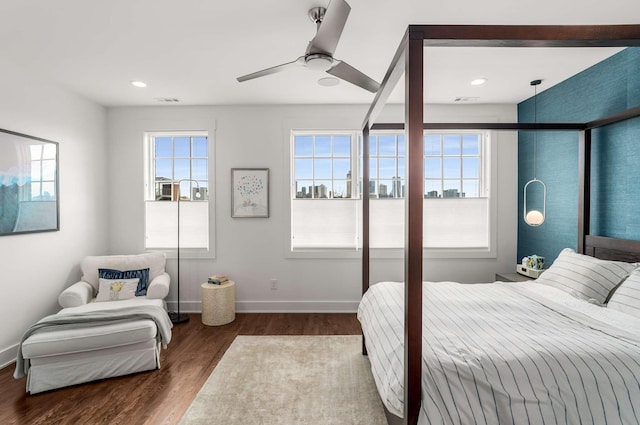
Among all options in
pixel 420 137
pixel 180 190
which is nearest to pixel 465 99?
pixel 420 137

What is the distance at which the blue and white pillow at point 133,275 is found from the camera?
367cm

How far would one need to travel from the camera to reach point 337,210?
436cm

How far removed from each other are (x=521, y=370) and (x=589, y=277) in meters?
1.50

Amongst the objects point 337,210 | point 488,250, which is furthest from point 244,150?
point 488,250

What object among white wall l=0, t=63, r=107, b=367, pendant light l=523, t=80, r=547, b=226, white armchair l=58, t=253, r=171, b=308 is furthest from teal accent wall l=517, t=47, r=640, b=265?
white wall l=0, t=63, r=107, b=367

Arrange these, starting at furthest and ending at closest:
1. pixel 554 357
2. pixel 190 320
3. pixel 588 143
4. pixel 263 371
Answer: pixel 190 320 → pixel 588 143 → pixel 263 371 → pixel 554 357

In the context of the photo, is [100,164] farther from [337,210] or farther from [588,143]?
[588,143]

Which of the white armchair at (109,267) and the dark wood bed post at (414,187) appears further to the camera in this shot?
the white armchair at (109,267)

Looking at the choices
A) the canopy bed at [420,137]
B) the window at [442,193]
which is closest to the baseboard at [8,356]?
the canopy bed at [420,137]

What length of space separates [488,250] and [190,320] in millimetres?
3800

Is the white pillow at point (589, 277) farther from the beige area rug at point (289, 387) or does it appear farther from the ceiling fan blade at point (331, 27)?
the ceiling fan blade at point (331, 27)

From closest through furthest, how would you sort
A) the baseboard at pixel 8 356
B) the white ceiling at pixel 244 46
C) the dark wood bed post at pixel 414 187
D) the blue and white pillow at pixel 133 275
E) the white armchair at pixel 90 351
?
the dark wood bed post at pixel 414 187 < the white ceiling at pixel 244 46 < the white armchair at pixel 90 351 < the baseboard at pixel 8 356 < the blue and white pillow at pixel 133 275

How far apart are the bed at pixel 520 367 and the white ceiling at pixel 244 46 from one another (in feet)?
6.41

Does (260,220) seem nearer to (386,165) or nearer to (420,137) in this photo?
(386,165)
